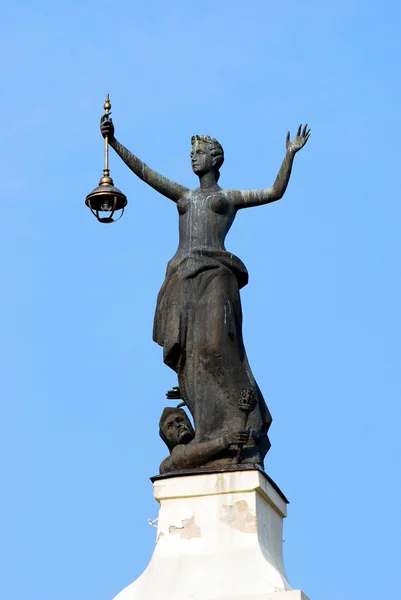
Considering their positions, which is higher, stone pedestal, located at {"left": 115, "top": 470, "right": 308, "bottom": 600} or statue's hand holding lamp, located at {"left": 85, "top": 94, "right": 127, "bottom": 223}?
statue's hand holding lamp, located at {"left": 85, "top": 94, "right": 127, "bottom": 223}

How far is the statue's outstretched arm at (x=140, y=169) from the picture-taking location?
22625mm

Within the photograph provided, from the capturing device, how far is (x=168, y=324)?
22078 mm

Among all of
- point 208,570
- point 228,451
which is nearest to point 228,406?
point 228,451

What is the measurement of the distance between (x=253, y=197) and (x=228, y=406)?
7.69 ft

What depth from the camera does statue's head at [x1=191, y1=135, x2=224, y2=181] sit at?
22.5m

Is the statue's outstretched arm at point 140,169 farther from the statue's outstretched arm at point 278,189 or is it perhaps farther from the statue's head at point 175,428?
the statue's head at point 175,428

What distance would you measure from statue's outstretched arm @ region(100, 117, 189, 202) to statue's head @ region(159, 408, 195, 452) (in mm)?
2419

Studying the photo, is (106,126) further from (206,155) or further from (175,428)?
(175,428)

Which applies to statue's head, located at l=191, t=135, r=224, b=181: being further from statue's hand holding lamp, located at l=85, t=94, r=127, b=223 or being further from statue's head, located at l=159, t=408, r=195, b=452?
statue's head, located at l=159, t=408, r=195, b=452

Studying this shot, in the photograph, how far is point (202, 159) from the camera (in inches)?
886

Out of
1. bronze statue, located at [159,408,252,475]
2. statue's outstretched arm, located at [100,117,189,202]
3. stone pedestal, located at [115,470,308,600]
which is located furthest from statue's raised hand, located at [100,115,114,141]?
stone pedestal, located at [115,470,308,600]

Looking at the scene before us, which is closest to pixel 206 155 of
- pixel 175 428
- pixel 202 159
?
pixel 202 159

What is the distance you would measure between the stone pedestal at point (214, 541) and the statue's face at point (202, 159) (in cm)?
346

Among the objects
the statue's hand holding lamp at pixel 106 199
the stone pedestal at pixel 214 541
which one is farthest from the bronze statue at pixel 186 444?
the statue's hand holding lamp at pixel 106 199
